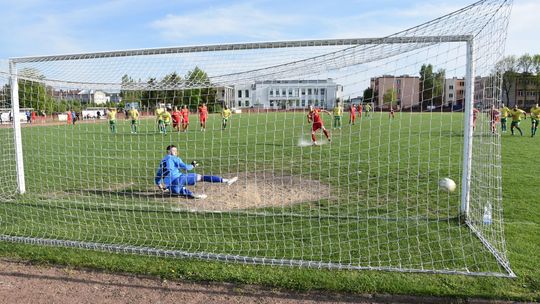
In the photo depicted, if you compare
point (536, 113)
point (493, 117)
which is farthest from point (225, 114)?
point (536, 113)

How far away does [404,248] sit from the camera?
17.1ft

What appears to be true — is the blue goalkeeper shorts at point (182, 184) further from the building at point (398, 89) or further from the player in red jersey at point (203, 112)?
the building at point (398, 89)

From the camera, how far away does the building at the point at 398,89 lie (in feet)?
18.3

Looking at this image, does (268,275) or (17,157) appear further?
(17,157)

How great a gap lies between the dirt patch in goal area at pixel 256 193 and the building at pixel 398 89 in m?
2.53

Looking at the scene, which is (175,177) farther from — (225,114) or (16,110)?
(16,110)

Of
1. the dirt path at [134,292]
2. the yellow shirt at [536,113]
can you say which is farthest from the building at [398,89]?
the yellow shirt at [536,113]

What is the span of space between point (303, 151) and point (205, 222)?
8.26 meters

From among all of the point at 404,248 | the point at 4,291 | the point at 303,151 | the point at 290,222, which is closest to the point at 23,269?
the point at 4,291

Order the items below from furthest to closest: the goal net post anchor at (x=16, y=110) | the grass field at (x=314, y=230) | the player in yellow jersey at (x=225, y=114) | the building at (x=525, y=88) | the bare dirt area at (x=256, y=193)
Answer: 1. the building at (x=525, y=88)
2. the goal net post anchor at (x=16, y=110)
3. the player in yellow jersey at (x=225, y=114)
4. the bare dirt area at (x=256, y=193)
5. the grass field at (x=314, y=230)

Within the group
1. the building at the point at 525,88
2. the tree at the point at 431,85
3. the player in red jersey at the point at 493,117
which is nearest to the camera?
the player in red jersey at the point at 493,117

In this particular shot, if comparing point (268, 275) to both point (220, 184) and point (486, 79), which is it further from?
point (220, 184)

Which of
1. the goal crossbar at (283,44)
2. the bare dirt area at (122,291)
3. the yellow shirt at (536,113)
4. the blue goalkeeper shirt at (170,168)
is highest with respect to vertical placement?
the goal crossbar at (283,44)

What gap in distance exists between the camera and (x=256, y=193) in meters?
8.10
